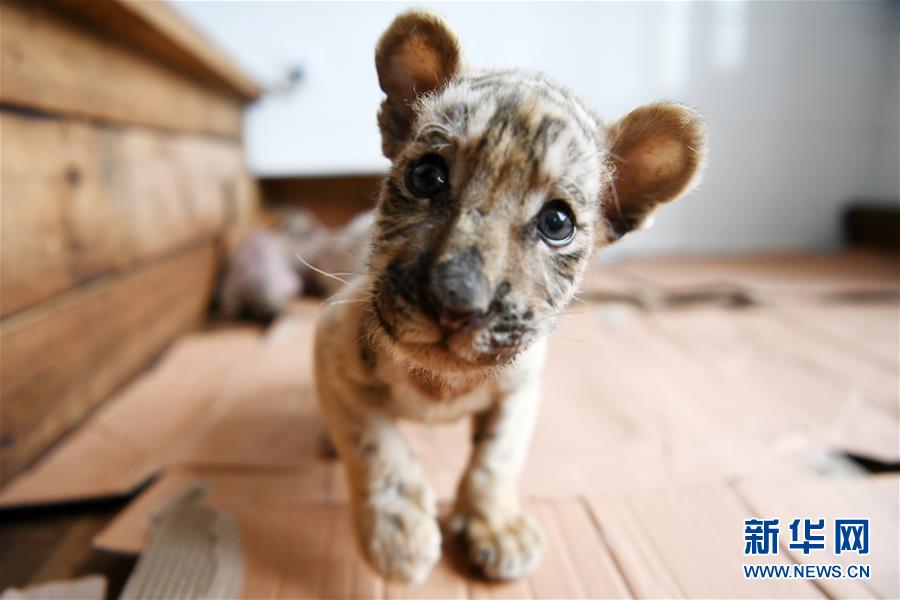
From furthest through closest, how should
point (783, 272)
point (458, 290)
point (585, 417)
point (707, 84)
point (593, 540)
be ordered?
point (707, 84)
point (783, 272)
point (585, 417)
point (593, 540)
point (458, 290)

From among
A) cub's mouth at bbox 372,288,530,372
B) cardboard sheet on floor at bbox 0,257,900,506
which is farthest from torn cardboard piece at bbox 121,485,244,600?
cub's mouth at bbox 372,288,530,372

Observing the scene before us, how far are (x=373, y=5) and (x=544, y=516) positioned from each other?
2.29 meters

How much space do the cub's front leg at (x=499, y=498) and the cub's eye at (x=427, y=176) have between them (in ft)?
1.66

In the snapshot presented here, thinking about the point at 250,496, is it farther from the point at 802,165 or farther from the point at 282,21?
the point at 802,165

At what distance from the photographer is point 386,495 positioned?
3.81 feet

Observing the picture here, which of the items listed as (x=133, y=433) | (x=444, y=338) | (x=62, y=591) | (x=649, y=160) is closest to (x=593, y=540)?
(x=444, y=338)

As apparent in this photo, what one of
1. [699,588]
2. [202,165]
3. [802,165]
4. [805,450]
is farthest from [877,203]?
[202,165]

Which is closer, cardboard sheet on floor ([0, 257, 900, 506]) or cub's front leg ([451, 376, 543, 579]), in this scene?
cub's front leg ([451, 376, 543, 579])

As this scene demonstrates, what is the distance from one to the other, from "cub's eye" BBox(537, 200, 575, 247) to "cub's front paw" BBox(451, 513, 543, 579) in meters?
0.64

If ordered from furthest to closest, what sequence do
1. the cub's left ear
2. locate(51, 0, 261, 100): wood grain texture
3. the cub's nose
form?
1. locate(51, 0, 261, 100): wood grain texture
2. the cub's left ear
3. the cub's nose

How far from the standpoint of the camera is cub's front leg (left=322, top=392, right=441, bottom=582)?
3.61 ft

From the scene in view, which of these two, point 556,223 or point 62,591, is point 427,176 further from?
point 62,591

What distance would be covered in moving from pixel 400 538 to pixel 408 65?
96 cm

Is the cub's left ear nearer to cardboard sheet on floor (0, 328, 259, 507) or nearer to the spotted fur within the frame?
the spotted fur
